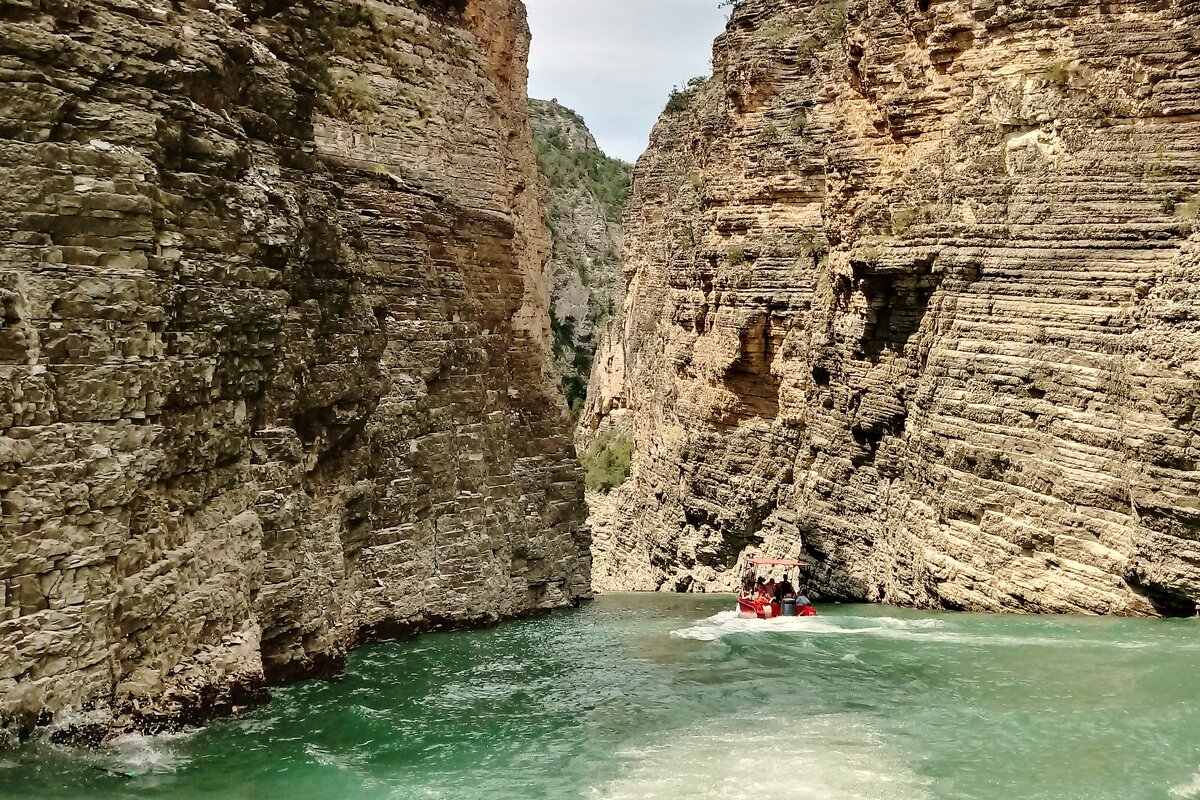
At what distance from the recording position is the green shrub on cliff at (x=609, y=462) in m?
41.8

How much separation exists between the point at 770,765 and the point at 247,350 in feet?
21.0

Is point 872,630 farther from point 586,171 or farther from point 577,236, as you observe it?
point 586,171

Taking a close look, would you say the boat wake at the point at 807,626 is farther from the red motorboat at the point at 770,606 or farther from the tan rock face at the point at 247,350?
the tan rock face at the point at 247,350

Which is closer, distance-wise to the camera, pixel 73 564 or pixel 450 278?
pixel 73 564

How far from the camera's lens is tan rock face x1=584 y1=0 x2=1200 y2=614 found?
1564 cm

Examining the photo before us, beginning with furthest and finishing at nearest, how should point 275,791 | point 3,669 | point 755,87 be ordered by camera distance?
point 755,87, point 275,791, point 3,669

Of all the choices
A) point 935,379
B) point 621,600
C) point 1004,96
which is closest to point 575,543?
point 621,600

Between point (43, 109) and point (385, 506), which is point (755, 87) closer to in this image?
point (385, 506)

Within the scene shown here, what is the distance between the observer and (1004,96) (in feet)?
61.8

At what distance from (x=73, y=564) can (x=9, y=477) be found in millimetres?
828

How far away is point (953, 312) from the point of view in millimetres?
18875

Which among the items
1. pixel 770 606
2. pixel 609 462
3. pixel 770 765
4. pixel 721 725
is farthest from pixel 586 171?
pixel 770 765

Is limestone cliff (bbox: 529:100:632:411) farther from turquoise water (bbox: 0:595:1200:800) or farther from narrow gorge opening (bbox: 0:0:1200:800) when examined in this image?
turquoise water (bbox: 0:595:1200:800)

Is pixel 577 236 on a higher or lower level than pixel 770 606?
higher
